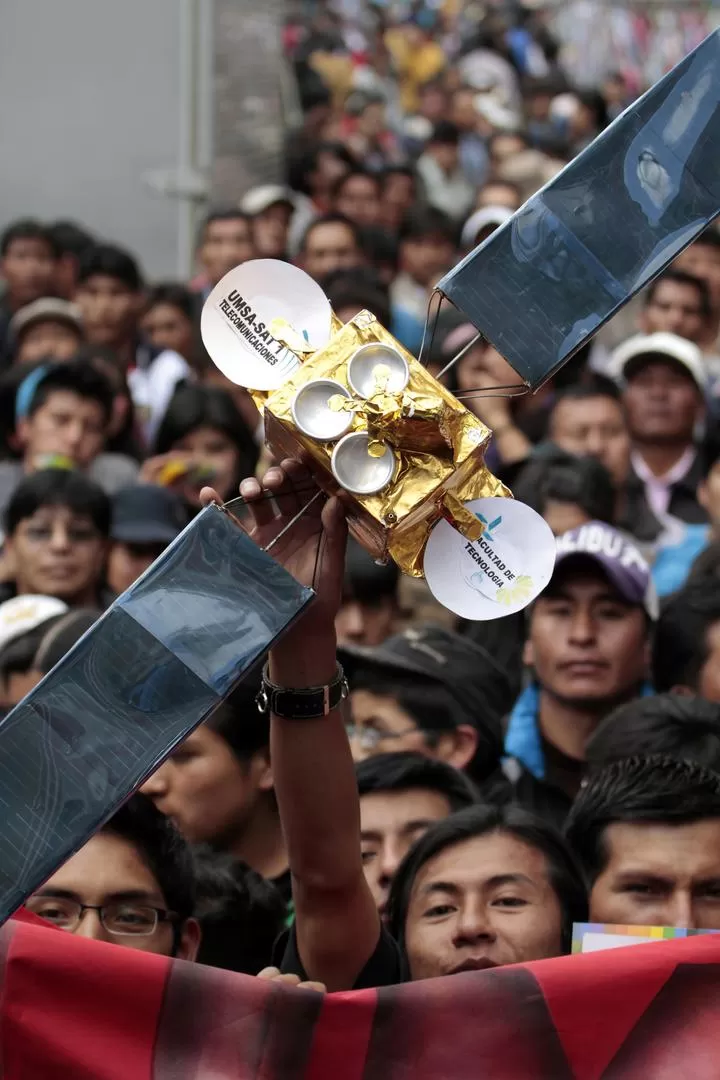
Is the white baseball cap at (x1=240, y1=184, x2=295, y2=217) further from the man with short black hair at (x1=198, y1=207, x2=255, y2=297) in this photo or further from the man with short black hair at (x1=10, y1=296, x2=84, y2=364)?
the man with short black hair at (x1=10, y1=296, x2=84, y2=364)

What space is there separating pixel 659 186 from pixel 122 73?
7.86 m

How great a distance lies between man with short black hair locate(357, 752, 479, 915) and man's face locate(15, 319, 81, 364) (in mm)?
3474

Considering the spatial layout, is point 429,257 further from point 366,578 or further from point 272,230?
point 366,578

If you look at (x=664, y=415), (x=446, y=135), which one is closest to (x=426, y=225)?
(x=446, y=135)

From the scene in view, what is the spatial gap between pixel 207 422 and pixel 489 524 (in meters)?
3.62

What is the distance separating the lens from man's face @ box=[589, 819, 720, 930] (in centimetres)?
314

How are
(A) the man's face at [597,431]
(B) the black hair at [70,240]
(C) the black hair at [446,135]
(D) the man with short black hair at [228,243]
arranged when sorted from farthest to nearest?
1. (C) the black hair at [446,135]
2. (B) the black hair at [70,240]
3. (D) the man with short black hair at [228,243]
4. (A) the man's face at [597,431]

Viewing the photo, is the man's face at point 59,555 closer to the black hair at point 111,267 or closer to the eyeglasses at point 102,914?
the eyeglasses at point 102,914

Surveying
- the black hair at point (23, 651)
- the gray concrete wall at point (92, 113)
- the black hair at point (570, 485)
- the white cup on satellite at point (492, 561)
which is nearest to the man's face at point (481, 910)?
the white cup on satellite at point (492, 561)

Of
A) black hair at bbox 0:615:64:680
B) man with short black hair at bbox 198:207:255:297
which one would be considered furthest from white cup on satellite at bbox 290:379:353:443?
man with short black hair at bbox 198:207:255:297

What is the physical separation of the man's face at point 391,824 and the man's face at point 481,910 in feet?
0.95

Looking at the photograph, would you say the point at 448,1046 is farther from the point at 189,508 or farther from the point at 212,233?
the point at 212,233

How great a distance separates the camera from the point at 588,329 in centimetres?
250

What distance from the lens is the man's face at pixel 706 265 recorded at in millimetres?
7500
